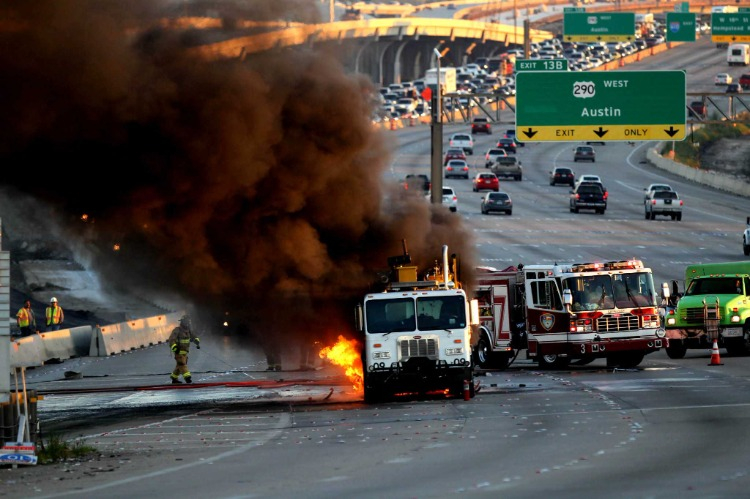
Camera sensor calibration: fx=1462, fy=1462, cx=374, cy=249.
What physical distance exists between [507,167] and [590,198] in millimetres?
17074

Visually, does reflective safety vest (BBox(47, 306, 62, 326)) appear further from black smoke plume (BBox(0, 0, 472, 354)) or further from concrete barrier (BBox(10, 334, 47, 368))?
black smoke plume (BBox(0, 0, 472, 354))

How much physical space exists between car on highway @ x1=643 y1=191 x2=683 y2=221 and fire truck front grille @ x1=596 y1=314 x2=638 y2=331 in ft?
150

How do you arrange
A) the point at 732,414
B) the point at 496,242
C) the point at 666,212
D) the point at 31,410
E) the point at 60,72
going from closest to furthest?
the point at 31,410
the point at 732,414
the point at 60,72
the point at 496,242
the point at 666,212

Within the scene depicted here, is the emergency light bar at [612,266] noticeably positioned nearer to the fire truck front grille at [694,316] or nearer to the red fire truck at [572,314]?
the red fire truck at [572,314]

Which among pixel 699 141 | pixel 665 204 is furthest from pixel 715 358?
pixel 699 141

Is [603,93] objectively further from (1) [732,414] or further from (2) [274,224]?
(1) [732,414]

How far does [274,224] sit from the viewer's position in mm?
27484

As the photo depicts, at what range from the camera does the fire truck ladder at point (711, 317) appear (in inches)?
1315

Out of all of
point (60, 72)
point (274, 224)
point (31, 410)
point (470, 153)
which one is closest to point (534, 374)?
point (274, 224)

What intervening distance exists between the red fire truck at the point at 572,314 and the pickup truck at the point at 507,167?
199 ft

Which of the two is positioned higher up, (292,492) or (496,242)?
(496,242)

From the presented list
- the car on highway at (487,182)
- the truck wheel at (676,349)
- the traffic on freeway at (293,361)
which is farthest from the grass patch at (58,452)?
the car on highway at (487,182)

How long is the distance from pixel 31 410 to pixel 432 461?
5221mm

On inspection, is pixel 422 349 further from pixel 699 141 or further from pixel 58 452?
pixel 699 141
